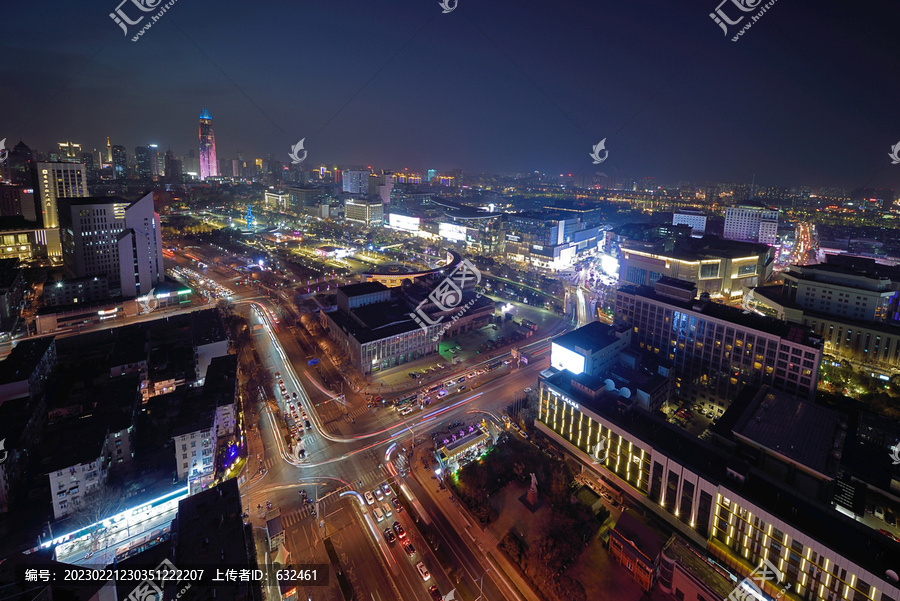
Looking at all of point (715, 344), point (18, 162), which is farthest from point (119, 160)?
point (715, 344)

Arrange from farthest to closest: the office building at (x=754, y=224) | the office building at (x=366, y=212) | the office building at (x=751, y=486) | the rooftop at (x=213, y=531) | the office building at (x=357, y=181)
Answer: the office building at (x=357, y=181) → the office building at (x=366, y=212) → the office building at (x=754, y=224) → the office building at (x=751, y=486) → the rooftop at (x=213, y=531)

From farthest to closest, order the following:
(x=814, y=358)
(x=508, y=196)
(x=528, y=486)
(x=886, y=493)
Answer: (x=508, y=196)
(x=814, y=358)
(x=528, y=486)
(x=886, y=493)

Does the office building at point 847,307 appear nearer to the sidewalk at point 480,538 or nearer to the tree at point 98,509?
the sidewalk at point 480,538

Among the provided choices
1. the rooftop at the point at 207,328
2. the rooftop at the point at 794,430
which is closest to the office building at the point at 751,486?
the rooftop at the point at 794,430

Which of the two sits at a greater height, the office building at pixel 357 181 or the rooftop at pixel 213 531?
the office building at pixel 357 181

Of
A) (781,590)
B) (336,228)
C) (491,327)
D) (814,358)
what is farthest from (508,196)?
(781,590)

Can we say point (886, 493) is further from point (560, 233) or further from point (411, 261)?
point (411, 261)

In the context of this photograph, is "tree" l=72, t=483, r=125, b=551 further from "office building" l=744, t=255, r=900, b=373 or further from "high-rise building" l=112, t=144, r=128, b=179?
"high-rise building" l=112, t=144, r=128, b=179

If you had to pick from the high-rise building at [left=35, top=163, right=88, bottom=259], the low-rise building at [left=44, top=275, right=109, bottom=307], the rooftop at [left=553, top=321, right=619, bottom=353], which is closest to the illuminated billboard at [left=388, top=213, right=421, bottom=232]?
the high-rise building at [left=35, top=163, right=88, bottom=259]
